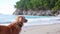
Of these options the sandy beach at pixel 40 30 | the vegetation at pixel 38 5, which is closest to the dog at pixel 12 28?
the sandy beach at pixel 40 30

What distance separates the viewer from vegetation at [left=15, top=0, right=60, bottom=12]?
50.9 meters

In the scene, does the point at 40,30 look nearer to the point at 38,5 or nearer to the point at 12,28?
the point at 12,28

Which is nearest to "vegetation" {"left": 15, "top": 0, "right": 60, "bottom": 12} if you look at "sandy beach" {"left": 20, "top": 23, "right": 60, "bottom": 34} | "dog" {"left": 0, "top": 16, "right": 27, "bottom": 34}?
"sandy beach" {"left": 20, "top": 23, "right": 60, "bottom": 34}

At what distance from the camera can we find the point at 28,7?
199 feet

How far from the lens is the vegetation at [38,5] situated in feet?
167

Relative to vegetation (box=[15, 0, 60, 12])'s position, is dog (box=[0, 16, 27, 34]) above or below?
above

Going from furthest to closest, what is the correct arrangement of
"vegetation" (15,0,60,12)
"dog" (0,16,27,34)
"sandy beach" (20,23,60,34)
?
"vegetation" (15,0,60,12) → "sandy beach" (20,23,60,34) → "dog" (0,16,27,34)

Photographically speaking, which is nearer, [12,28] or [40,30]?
[12,28]

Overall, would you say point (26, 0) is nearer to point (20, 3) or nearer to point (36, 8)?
point (20, 3)

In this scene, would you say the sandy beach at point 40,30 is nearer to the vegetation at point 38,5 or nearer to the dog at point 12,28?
the dog at point 12,28

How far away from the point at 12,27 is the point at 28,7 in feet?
186

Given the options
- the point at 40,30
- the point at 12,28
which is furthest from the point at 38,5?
the point at 12,28

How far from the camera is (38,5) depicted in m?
56.5

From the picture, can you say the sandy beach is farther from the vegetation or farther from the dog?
the vegetation
